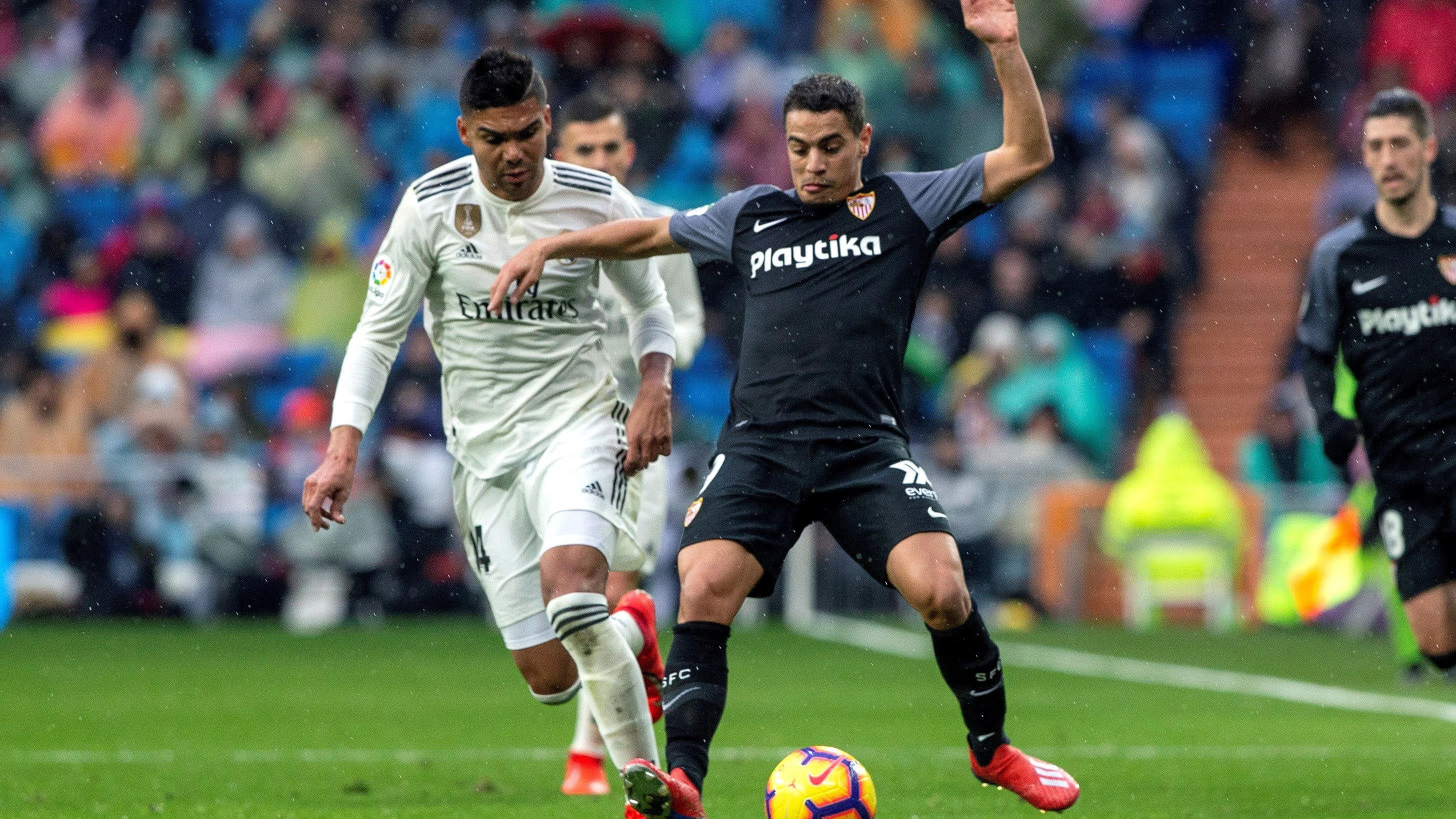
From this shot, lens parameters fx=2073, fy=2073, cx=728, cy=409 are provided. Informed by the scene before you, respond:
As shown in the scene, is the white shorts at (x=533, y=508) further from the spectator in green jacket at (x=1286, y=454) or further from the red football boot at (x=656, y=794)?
the spectator in green jacket at (x=1286, y=454)

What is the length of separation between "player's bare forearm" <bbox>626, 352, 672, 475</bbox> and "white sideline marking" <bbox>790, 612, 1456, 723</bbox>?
5.14 m

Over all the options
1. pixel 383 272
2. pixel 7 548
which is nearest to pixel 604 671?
pixel 383 272

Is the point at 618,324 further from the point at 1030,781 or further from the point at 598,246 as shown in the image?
the point at 1030,781

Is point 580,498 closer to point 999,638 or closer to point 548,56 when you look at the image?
point 999,638

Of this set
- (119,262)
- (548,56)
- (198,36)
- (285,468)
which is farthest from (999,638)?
(198,36)

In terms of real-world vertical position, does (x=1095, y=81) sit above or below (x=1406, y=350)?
above

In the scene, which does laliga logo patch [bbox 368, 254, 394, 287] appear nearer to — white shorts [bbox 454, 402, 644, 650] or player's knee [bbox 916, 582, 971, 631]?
white shorts [bbox 454, 402, 644, 650]

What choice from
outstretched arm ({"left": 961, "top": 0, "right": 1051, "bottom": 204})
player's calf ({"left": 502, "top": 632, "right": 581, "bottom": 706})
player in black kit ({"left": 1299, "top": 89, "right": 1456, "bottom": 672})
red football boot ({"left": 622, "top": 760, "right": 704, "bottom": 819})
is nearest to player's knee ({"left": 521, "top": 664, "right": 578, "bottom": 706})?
player's calf ({"left": 502, "top": 632, "right": 581, "bottom": 706})

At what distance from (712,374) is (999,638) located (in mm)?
3541

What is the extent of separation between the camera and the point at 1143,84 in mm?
20766

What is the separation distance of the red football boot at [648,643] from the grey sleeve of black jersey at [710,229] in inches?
59.5

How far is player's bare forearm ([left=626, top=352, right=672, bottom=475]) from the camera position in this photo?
21.3 ft

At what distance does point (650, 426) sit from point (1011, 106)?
4.91ft

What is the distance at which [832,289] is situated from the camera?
20.4 ft
